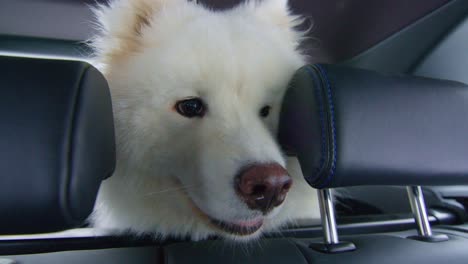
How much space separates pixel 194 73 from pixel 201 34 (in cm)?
22

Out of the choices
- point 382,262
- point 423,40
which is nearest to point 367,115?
point 382,262

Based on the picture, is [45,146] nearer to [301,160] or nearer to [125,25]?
[301,160]

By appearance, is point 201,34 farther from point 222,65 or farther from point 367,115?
point 367,115

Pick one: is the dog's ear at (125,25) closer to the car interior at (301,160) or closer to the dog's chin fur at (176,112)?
the dog's chin fur at (176,112)

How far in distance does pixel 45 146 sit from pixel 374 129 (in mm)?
880

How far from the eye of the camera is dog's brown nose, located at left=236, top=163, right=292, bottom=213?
120 cm

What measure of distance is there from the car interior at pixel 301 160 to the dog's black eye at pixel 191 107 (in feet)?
1.16

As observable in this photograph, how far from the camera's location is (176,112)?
5.52 feet

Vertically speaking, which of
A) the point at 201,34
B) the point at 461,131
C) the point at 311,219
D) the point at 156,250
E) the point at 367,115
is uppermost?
the point at 201,34

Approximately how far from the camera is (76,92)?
0.95 meters

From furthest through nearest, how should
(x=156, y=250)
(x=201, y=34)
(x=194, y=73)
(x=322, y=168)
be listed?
(x=201, y=34) → (x=194, y=73) → (x=156, y=250) → (x=322, y=168)

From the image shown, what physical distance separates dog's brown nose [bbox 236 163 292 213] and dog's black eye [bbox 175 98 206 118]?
1.68ft

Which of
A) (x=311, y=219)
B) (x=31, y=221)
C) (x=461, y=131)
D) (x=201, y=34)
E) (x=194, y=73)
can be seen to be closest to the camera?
(x=31, y=221)

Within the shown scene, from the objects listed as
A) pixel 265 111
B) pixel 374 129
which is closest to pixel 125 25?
pixel 265 111
